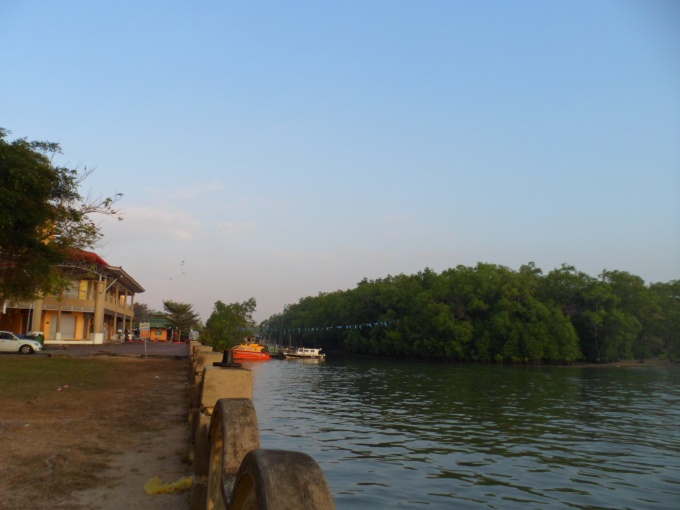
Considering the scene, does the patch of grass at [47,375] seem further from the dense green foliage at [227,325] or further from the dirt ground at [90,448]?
the dense green foliage at [227,325]

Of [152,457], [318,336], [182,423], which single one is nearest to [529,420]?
[182,423]

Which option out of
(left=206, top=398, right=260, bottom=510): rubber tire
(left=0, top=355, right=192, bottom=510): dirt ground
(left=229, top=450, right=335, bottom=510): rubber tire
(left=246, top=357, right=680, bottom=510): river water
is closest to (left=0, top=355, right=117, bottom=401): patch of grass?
(left=0, top=355, right=192, bottom=510): dirt ground

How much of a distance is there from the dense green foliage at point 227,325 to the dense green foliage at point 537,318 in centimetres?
2050

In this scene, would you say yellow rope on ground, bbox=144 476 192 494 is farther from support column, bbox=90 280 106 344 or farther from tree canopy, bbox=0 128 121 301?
support column, bbox=90 280 106 344

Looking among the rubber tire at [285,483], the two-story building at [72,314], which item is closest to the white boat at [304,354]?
the two-story building at [72,314]

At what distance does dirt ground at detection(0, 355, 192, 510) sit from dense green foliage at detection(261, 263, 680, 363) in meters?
55.3

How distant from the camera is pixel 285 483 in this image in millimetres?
2104

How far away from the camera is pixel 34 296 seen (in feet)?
74.2

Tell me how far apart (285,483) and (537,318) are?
6908 cm

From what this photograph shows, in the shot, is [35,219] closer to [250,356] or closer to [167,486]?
[167,486]

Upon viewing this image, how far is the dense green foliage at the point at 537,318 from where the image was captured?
64.9 m

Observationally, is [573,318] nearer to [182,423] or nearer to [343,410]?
[343,410]

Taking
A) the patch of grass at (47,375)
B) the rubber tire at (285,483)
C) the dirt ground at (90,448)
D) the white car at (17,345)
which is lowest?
the dirt ground at (90,448)

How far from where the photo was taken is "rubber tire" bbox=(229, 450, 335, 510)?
2.04 m
